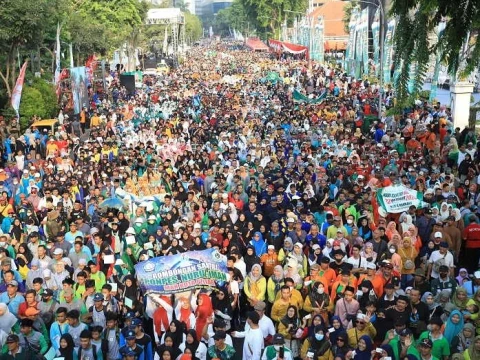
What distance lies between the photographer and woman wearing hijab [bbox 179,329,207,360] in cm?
698

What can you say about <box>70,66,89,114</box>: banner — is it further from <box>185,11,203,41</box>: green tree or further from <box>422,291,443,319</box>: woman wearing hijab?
<box>185,11,203,41</box>: green tree

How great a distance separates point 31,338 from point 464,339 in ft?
15.6

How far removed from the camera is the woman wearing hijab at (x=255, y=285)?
8383mm

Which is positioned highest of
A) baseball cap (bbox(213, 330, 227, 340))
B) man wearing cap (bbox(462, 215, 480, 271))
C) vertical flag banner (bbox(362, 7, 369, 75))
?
vertical flag banner (bbox(362, 7, 369, 75))

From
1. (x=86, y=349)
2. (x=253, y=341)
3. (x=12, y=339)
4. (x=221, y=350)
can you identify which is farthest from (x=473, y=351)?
(x=12, y=339)

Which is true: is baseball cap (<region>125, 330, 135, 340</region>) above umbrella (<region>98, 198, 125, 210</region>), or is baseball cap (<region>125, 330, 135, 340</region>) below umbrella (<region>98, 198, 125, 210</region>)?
above

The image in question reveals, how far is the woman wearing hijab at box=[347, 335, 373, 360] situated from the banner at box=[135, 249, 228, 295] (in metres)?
2.30

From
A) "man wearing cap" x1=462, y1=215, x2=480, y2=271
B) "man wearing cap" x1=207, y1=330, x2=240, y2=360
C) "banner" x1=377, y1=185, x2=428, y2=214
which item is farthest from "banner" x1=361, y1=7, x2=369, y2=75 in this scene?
"man wearing cap" x1=207, y1=330, x2=240, y2=360

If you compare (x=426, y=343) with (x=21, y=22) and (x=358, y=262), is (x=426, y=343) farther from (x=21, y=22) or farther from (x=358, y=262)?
(x=21, y=22)

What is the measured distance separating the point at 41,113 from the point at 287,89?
45.5 ft

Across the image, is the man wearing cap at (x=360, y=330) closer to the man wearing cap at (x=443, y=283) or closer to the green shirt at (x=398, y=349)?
the green shirt at (x=398, y=349)

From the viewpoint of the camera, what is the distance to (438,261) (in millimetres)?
8891

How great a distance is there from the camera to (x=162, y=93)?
33.5 m

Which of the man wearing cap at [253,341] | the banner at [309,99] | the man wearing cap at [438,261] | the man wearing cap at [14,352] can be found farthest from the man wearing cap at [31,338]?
the banner at [309,99]
